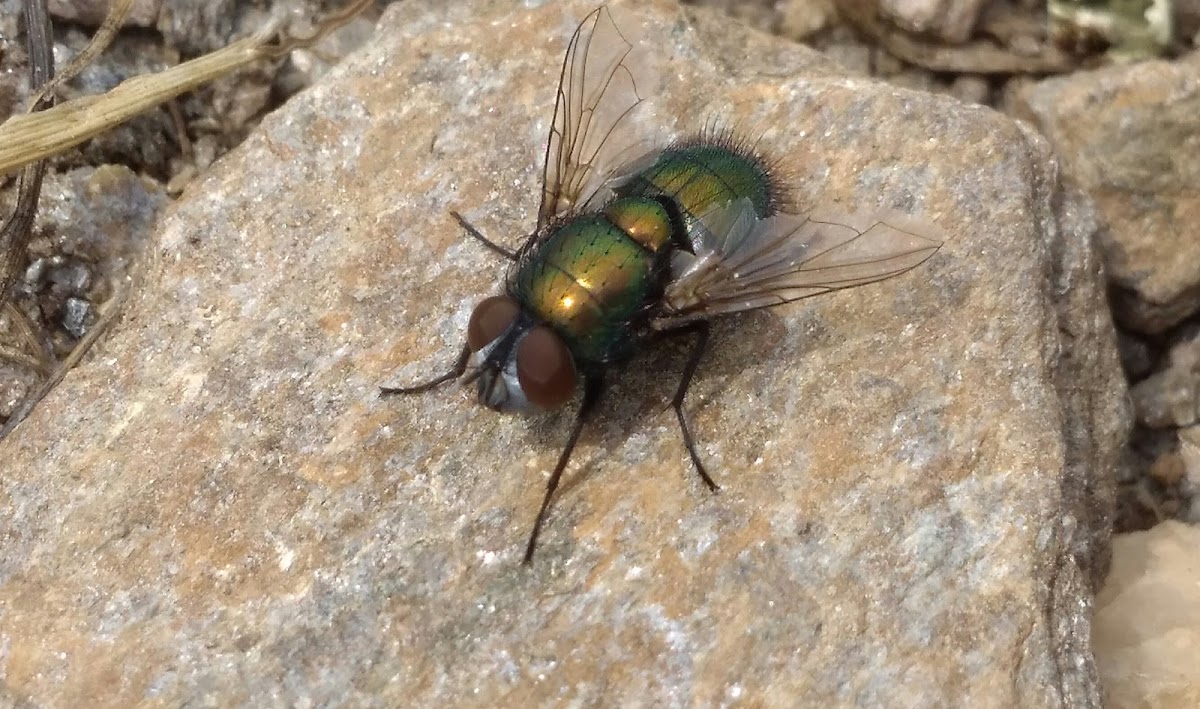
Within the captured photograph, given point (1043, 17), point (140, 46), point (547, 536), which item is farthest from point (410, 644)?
point (1043, 17)

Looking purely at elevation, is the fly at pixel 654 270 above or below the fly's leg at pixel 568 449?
above

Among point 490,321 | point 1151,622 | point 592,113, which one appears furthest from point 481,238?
point 1151,622

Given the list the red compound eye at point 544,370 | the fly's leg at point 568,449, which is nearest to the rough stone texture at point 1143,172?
the fly's leg at point 568,449

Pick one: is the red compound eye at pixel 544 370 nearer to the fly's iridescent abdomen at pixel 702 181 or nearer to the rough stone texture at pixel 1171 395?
the fly's iridescent abdomen at pixel 702 181

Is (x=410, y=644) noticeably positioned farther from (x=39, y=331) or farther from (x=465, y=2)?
(x=465, y=2)

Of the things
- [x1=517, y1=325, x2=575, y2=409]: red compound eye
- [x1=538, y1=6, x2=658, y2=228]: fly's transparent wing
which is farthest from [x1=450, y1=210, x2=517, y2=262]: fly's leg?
[x1=517, y1=325, x2=575, y2=409]: red compound eye

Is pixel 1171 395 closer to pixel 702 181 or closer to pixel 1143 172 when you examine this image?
pixel 1143 172

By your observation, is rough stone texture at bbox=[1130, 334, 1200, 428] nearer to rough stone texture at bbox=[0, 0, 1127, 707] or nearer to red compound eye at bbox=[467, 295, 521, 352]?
rough stone texture at bbox=[0, 0, 1127, 707]
